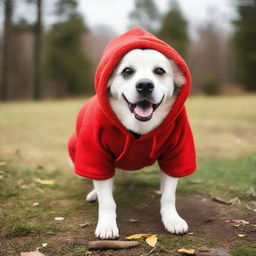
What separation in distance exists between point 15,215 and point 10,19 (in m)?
19.0

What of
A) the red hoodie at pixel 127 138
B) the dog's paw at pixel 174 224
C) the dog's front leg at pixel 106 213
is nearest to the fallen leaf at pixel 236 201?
the red hoodie at pixel 127 138

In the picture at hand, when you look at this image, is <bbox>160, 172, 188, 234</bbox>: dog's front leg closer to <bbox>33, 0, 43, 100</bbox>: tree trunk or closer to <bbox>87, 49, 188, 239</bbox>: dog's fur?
<bbox>87, 49, 188, 239</bbox>: dog's fur

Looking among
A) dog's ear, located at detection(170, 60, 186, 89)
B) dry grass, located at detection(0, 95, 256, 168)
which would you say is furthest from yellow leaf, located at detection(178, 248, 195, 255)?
Answer: dry grass, located at detection(0, 95, 256, 168)

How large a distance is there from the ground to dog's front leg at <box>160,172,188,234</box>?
0.06 meters

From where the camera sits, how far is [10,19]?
19891 millimetres

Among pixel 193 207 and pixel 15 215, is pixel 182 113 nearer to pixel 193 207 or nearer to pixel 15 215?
pixel 193 207

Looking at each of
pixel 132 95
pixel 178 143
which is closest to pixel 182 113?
pixel 178 143

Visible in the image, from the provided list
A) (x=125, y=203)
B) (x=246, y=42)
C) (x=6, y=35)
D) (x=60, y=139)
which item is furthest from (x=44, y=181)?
(x=246, y=42)

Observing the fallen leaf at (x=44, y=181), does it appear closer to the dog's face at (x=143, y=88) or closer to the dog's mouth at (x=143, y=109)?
the dog's face at (x=143, y=88)

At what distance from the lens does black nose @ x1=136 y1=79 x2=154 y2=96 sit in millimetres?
2408

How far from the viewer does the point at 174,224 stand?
8.31ft

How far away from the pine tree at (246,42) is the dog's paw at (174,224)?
72.8 ft

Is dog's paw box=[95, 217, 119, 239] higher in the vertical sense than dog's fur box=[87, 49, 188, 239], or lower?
lower

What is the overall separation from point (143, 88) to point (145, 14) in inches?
1000
